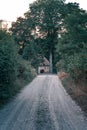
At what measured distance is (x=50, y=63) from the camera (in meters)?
91.1

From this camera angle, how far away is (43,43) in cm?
8762

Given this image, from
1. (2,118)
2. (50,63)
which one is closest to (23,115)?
(2,118)

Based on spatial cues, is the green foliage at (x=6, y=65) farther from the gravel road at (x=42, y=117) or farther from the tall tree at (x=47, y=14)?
the tall tree at (x=47, y=14)

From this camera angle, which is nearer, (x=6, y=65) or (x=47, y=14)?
(x=6, y=65)

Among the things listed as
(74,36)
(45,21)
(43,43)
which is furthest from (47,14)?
(74,36)

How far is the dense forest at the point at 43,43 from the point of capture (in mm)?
24356

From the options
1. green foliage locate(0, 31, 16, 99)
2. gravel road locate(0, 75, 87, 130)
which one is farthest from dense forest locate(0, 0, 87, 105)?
gravel road locate(0, 75, 87, 130)

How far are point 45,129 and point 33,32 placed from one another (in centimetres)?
7136

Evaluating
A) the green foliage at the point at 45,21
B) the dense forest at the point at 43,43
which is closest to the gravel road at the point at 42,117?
the dense forest at the point at 43,43

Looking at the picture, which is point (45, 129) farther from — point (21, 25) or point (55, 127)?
point (21, 25)

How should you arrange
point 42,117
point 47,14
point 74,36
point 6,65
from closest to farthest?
point 42,117, point 6,65, point 74,36, point 47,14

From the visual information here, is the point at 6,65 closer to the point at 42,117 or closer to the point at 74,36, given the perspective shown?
the point at 42,117

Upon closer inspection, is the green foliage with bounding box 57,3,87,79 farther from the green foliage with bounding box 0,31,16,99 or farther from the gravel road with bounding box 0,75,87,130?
the gravel road with bounding box 0,75,87,130

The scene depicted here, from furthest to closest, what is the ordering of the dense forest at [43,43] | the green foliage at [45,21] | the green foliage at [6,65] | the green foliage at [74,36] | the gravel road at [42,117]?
the green foliage at [45,21] < the green foliage at [74,36] < the dense forest at [43,43] < the green foliage at [6,65] < the gravel road at [42,117]
